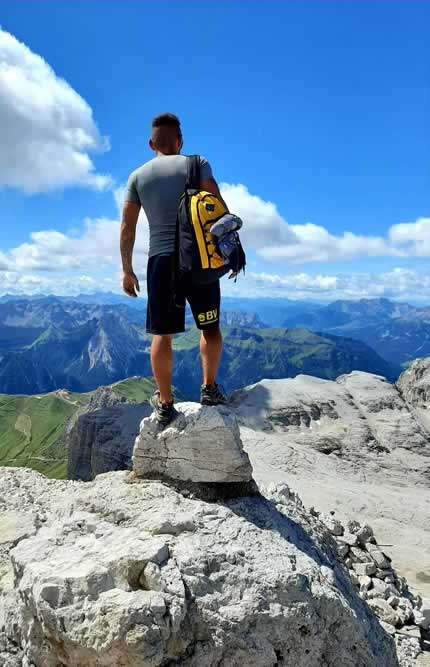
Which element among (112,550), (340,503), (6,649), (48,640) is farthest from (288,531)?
(340,503)

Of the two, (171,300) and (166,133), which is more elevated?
(166,133)

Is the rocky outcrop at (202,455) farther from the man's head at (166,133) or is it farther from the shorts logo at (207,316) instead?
the man's head at (166,133)

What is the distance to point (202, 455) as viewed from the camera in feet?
22.6

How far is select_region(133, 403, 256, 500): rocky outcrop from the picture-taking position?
22.6 feet

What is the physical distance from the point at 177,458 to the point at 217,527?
137 cm

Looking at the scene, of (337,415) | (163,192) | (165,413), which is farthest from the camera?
(337,415)

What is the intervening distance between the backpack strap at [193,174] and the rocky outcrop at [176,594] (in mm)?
4545

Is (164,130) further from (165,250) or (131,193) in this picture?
(165,250)

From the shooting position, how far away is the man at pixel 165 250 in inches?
258

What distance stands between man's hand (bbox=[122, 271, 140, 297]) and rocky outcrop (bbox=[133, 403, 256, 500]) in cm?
211

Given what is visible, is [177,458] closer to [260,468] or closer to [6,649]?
[6,649]

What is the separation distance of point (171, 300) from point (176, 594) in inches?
146

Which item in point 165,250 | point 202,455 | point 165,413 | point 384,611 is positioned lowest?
point 384,611

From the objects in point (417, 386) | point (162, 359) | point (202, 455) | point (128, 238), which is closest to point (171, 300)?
point (162, 359)
